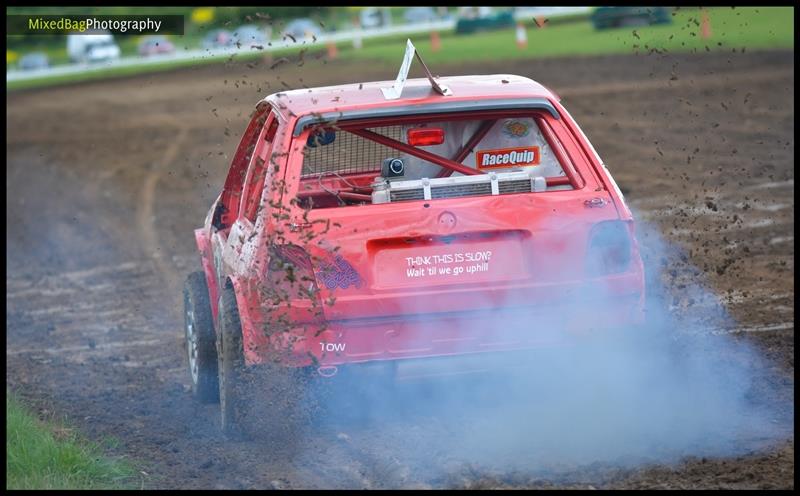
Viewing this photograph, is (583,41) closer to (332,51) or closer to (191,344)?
(332,51)

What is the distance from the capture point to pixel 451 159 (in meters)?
7.43

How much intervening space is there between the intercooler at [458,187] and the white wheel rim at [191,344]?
1880 millimetres

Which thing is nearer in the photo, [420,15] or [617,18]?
[617,18]

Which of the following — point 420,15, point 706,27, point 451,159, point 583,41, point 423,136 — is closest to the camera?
point 423,136

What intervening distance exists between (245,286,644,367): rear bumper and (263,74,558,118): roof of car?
1078 mm

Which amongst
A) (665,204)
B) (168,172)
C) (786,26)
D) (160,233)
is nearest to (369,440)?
(665,204)

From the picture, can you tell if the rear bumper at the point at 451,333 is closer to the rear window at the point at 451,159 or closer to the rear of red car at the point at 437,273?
the rear of red car at the point at 437,273

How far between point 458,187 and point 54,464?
2324 millimetres

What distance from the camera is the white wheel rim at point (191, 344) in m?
8.09

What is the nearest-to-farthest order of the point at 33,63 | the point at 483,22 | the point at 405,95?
1. the point at 405,95
2. the point at 483,22
3. the point at 33,63

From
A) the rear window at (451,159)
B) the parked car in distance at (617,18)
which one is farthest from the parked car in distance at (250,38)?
the parked car in distance at (617,18)

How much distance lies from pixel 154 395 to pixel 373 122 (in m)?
2.70

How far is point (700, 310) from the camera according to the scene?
898 centimetres

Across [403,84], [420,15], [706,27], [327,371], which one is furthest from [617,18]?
[327,371]
